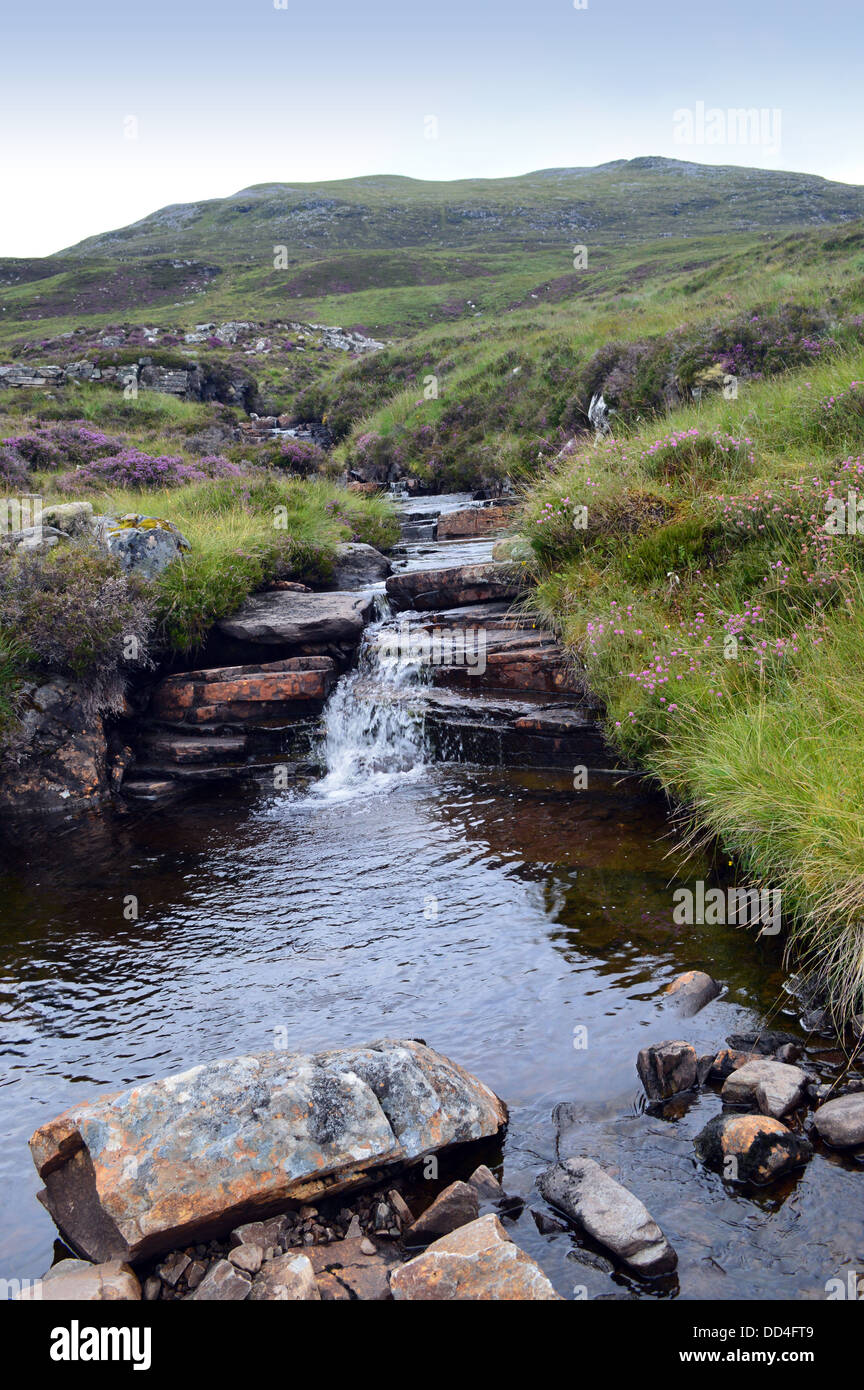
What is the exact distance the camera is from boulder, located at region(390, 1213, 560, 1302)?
346 cm

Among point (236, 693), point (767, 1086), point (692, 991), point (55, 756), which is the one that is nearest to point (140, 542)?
point (236, 693)

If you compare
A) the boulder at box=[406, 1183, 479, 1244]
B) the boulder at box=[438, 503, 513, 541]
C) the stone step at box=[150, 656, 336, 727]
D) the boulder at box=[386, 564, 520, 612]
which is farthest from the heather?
the boulder at box=[438, 503, 513, 541]

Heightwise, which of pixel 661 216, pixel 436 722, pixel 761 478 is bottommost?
pixel 436 722

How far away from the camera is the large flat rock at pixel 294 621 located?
40.0 ft

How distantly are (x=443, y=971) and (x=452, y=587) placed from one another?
8261 mm

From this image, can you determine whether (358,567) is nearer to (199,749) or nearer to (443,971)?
(199,749)

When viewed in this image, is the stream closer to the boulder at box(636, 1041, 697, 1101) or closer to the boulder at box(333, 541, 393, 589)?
the boulder at box(636, 1041, 697, 1101)

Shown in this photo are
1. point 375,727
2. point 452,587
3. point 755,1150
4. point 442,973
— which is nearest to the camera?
point 755,1150

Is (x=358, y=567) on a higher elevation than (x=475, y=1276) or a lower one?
higher

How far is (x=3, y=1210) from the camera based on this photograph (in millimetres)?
4434

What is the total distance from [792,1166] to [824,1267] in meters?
0.54

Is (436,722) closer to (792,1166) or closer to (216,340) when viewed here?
(792,1166)

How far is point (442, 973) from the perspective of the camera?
21.2 feet
